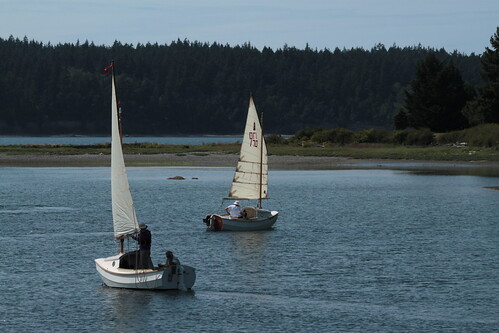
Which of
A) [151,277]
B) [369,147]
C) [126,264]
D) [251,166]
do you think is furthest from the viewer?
[369,147]

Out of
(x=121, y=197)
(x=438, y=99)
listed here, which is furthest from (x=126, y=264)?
(x=438, y=99)

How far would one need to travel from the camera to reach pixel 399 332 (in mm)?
36156

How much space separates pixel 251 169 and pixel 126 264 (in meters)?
27.6

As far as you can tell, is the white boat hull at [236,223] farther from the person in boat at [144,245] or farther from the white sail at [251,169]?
the person in boat at [144,245]

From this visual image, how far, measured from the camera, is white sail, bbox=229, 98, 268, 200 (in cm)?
6925

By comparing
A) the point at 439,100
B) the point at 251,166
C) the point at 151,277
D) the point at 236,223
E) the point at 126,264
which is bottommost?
the point at 151,277

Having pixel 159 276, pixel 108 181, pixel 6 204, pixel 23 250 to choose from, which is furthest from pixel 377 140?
pixel 159 276

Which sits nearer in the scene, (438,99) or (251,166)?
(251,166)

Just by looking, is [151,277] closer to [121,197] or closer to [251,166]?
[121,197]

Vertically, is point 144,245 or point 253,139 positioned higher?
point 253,139

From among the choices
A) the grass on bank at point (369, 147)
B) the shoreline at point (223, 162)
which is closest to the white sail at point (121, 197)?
the shoreline at point (223, 162)

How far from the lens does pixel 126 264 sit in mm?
42969


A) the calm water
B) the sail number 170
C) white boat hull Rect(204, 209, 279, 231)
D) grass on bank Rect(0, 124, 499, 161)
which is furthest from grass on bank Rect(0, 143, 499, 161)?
white boat hull Rect(204, 209, 279, 231)

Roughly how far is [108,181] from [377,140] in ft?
206
